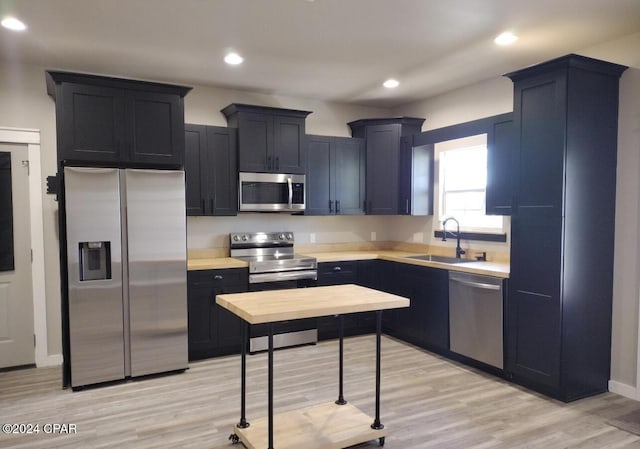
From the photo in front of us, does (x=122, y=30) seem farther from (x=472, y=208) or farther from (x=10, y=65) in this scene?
(x=472, y=208)

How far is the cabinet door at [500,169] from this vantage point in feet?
12.4

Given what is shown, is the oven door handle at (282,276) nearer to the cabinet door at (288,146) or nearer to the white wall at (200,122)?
the white wall at (200,122)

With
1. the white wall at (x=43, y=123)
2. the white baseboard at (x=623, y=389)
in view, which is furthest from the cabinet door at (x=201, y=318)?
the white baseboard at (x=623, y=389)

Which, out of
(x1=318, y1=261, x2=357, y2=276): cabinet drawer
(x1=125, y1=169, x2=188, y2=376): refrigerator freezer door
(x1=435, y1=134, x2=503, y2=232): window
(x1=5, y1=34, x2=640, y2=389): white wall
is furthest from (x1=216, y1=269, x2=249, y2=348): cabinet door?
(x1=435, y1=134, x2=503, y2=232): window

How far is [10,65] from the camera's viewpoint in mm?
3957

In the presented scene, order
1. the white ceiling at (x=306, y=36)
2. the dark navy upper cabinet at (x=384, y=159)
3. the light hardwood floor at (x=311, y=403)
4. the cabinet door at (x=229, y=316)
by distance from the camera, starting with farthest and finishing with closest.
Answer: the dark navy upper cabinet at (x=384, y=159), the cabinet door at (x=229, y=316), the white ceiling at (x=306, y=36), the light hardwood floor at (x=311, y=403)

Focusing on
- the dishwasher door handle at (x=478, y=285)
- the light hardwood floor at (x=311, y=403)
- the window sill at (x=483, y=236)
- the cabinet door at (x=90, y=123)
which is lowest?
the light hardwood floor at (x=311, y=403)

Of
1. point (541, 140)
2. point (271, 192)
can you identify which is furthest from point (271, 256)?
point (541, 140)

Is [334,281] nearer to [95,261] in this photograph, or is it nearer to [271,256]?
[271,256]

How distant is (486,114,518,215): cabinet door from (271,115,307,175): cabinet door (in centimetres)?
197

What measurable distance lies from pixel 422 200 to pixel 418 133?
80 centimetres

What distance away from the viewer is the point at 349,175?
531cm

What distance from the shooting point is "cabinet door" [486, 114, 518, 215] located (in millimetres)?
3779

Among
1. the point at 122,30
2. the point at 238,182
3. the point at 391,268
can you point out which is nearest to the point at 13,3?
the point at 122,30
